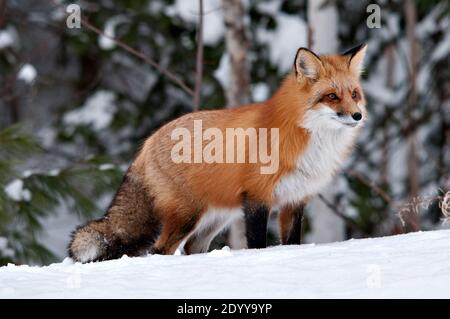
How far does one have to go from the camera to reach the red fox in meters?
5.48

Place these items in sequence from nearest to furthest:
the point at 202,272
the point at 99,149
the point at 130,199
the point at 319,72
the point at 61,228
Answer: the point at 202,272 → the point at 319,72 → the point at 130,199 → the point at 99,149 → the point at 61,228

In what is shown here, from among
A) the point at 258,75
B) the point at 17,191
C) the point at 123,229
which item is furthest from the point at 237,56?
the point at 123,229

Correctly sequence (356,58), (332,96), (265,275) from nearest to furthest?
1. (265,275)
2. (332,96)
3. (356,58)

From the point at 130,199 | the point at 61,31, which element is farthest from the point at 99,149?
the point at 130,199

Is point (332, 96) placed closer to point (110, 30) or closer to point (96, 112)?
point (110, 30)

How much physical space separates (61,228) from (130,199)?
35.5ft

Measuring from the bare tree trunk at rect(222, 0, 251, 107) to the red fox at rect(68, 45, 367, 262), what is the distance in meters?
3.49

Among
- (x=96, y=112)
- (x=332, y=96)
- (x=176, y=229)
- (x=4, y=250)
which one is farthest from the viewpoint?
(x=96, y=112)

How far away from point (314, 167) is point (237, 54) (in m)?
4.29

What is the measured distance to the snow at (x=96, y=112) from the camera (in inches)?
542

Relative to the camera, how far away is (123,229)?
5.86 metres

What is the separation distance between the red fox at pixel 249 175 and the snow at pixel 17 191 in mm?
1953
